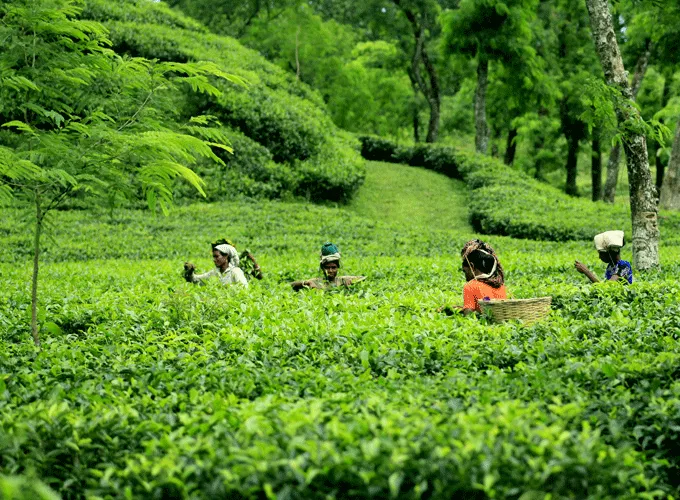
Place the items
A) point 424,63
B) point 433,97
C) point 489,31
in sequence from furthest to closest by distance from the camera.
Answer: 1. point 433,97
2. point 424,63
3. point 489,31

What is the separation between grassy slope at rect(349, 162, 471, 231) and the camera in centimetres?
2556

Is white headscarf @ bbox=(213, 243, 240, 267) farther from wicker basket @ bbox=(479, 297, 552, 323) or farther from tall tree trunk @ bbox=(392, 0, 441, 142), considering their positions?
tall tree trunk @ bbox=(392, 0, 441, 142)

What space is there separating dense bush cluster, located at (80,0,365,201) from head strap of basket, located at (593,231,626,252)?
1645 centimetres

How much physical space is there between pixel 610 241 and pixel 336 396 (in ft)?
18.2

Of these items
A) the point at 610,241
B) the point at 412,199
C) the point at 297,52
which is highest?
the point at 297,52

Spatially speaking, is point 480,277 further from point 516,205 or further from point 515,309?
point 516,205

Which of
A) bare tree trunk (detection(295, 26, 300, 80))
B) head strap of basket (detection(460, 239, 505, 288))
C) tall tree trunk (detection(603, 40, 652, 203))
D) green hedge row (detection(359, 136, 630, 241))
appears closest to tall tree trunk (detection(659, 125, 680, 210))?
green hedge row (detection(359, 136, 630, 241))

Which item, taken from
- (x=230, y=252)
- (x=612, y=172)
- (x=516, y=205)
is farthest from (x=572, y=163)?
(x=230, y=252)

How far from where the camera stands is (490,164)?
30.4 meters

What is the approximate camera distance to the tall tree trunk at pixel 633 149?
36.7 ft

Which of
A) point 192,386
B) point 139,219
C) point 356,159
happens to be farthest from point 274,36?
point 192,386

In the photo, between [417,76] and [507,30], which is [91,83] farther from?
[417,76]

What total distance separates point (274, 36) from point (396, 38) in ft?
21.5

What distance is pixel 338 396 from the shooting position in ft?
15.8
